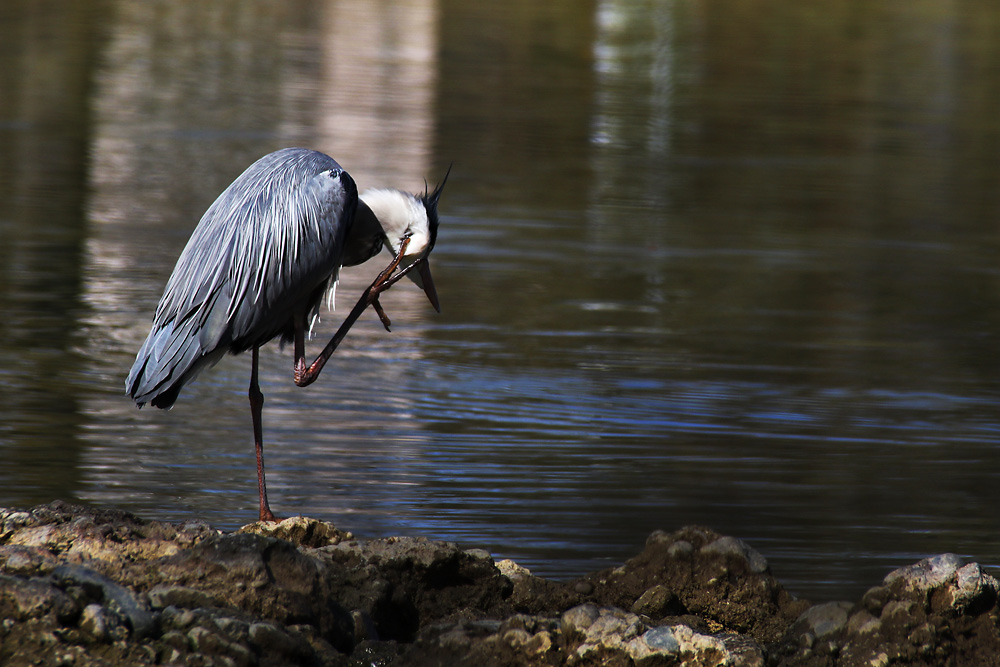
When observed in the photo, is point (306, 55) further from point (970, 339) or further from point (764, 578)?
point (764, 578)

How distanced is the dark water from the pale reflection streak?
38 millimetres

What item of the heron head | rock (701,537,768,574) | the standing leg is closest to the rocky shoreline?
rock (701,537,768,574)

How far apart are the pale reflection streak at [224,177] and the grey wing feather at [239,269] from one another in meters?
0.67

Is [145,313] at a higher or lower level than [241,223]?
lower

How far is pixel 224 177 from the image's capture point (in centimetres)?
1460

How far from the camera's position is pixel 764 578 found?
5.21 metres

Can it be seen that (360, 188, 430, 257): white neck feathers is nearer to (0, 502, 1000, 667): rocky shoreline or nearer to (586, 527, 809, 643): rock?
(0, 502, 1000, 667): rocky shoreline

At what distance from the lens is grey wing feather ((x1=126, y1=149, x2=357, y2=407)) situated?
19.0ft

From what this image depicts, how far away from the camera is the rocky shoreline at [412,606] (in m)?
4.21

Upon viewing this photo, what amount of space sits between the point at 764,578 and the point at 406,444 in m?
2.42

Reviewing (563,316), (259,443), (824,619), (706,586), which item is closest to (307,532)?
(259,443)

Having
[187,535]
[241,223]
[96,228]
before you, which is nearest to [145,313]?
[96,228]

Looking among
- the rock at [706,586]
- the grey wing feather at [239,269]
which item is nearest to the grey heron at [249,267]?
the grey wing feather at [239,269]

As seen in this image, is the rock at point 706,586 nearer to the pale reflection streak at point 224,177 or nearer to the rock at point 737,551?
the rock at point 737,551
